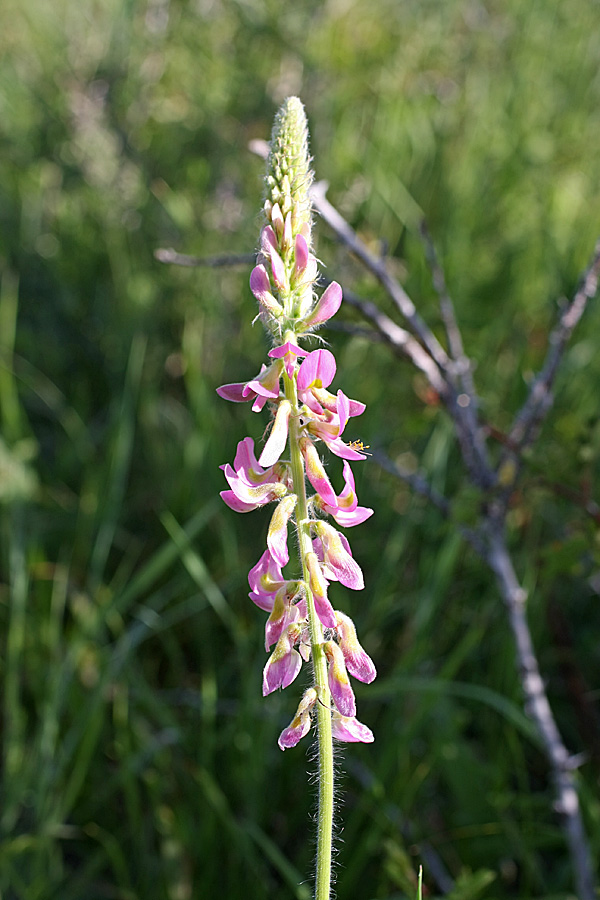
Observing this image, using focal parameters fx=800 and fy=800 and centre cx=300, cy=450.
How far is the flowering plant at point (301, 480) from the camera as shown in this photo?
1.02 metres

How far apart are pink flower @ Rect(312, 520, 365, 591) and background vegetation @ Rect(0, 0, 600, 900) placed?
2.65 feet

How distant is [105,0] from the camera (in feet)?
16.2

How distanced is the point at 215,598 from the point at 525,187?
2.66m

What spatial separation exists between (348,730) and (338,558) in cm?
24

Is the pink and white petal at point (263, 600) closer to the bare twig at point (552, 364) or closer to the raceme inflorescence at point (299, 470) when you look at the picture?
the raceme inflorescence at point (299, 470)

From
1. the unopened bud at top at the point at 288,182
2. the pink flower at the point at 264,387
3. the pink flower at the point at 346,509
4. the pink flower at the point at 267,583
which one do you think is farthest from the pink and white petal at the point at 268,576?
the unopened bud at top at the point at 288,182

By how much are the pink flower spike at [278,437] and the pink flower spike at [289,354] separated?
4 cm

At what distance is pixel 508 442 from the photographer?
6.20 feet

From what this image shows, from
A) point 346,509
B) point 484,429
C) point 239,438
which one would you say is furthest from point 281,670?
point 239,438

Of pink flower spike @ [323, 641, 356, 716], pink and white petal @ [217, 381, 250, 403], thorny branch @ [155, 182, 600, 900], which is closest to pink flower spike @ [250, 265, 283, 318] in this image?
pink and white petal @ [217, 381, 250, 403]

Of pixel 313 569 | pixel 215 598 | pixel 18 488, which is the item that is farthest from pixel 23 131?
pixel 313 569

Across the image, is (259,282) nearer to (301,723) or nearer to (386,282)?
(301,723)

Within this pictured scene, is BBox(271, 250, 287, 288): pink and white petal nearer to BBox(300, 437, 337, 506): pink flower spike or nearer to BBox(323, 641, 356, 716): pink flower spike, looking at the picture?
BBox(300, 437, 337, 506): pink flower spike

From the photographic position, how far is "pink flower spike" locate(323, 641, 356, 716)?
1035 millimetres
